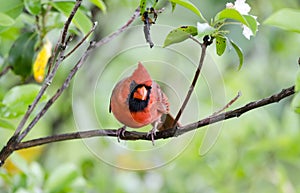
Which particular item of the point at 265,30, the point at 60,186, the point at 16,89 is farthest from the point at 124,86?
the point at 265,30

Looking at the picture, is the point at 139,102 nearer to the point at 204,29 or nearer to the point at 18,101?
the point at 204,29

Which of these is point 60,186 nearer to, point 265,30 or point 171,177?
point 171,177

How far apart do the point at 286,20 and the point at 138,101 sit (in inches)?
7.7

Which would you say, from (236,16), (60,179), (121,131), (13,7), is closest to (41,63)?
(13,7)

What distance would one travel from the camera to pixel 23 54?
4.13ft

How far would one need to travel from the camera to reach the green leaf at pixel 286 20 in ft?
2.40

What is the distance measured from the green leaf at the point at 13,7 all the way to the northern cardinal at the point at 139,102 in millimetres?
351

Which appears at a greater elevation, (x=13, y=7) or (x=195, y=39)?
(x=13, y=7)

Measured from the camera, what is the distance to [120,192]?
1.86m

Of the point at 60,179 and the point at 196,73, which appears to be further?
the point at 60,179

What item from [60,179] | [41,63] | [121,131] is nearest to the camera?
[121,131]

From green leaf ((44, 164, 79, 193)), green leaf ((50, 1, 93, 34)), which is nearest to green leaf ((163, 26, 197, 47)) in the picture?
→ green leaf ((50, 1, 93, 34))

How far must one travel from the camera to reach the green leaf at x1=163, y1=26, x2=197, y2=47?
0.84 m

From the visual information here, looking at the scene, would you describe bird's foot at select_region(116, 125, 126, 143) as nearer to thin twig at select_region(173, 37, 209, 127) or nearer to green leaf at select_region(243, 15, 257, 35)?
thin twig at select_region(173, 37, 209, 127)
